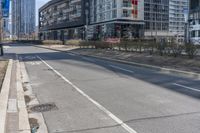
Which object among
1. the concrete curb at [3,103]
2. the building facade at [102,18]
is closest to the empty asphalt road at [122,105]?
the concrete curb at [3,103]

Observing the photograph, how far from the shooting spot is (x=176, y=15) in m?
150

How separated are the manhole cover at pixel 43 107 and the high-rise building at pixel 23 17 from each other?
11631 centimetres

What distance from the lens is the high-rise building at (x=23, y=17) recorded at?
13806cm

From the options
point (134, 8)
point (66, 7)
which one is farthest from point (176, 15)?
point (66, 7)

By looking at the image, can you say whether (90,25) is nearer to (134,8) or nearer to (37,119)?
(134,8)

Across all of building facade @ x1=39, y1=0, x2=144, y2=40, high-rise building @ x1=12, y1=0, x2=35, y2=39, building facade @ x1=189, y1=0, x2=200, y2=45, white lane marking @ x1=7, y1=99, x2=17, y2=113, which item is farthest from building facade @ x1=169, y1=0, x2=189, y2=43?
white lane marking @ x1=7, y1=99, x2=17, y2=113

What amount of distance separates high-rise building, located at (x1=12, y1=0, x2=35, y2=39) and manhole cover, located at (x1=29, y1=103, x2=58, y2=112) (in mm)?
116307

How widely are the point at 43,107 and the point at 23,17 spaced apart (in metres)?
150

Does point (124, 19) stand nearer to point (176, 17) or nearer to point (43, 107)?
point (176, 17)

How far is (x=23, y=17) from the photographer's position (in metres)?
156

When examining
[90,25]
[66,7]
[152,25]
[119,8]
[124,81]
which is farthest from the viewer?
[66,7]

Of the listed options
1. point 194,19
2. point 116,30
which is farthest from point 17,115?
point 116,30

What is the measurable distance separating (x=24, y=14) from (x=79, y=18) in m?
23.2

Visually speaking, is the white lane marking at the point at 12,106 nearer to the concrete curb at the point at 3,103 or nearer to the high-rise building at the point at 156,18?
the concrete curb at the point at 3,103
